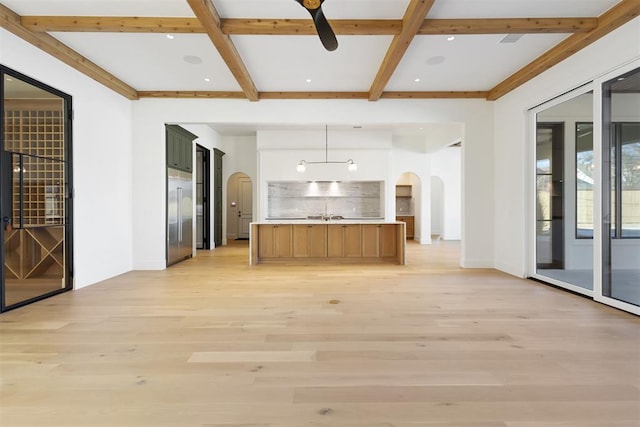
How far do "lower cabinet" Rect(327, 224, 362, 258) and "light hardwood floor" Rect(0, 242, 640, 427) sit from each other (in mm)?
2255

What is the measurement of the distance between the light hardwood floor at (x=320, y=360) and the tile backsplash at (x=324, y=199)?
514 cm

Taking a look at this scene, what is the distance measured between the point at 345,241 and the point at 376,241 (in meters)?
0.61

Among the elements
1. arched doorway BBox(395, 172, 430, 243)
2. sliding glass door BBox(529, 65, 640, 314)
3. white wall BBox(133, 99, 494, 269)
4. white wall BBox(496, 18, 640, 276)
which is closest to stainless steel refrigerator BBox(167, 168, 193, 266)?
white wall BBox(133, 99, 494, 269)

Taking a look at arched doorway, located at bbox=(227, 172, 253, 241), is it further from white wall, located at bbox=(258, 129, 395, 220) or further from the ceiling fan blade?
the ceiling fan blade

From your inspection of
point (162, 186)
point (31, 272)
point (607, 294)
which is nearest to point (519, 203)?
point (607, 294)

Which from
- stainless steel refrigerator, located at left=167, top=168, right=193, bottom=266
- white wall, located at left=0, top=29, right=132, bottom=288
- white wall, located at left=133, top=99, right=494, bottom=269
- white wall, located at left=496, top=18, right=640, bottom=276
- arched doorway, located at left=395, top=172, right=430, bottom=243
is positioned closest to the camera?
white wall, located at left=496, top=18, right=640, bottom=276

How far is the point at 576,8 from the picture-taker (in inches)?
124

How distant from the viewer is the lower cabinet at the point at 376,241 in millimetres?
6215

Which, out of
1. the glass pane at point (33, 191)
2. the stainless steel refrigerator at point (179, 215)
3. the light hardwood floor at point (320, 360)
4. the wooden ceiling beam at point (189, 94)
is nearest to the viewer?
the light hardwood floor at point (320, 360)

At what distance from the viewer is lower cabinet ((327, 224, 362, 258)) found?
20.4 feet

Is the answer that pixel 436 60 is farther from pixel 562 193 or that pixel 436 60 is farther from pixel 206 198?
pixel 206 198

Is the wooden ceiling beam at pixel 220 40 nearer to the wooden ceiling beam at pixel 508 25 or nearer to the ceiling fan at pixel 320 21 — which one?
the ceiling fan at pixel 320 21

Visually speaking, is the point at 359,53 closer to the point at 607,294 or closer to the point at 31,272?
the point at 607,294

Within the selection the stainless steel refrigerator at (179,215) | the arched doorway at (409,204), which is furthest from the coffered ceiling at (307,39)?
the arched doorway at (409,204)
